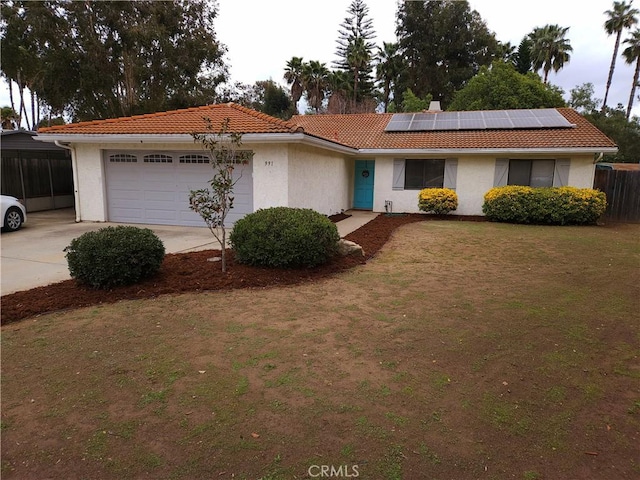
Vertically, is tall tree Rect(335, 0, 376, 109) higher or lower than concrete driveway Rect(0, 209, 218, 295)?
higher

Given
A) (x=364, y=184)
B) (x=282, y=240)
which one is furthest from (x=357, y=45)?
(x=282, y=240)

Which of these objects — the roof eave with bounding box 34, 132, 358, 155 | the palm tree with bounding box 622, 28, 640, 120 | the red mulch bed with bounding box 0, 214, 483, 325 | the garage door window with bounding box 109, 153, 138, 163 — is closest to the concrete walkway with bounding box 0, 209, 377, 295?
the red mulch bed with bounding box 0, 214, 483, 325

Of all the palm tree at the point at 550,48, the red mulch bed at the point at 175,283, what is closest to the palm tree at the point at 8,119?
the red mulch bed at the point at 175,283

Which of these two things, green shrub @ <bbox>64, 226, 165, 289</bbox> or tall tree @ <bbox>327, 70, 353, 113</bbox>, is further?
tall tree @ <bbox>327, 70, 353, 113</bbox>

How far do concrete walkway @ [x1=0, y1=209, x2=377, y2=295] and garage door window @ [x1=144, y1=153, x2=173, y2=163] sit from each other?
1920mm

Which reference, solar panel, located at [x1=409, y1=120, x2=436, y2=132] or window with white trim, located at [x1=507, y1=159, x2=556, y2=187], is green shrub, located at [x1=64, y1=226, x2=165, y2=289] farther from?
solar panel, located at [x1=409, y1=120, x2=436, y2=132]

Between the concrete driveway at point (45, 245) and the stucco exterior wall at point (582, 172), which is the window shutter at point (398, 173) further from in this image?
the concrete driveway at point (45, 245)

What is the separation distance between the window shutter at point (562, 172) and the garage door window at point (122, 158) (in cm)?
1397

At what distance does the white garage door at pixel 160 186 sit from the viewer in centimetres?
1212

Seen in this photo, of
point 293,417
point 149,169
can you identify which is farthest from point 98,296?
point 149,169

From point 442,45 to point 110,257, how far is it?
37711 mm

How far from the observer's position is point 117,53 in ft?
70.3

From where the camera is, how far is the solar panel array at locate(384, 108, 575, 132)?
16.6m

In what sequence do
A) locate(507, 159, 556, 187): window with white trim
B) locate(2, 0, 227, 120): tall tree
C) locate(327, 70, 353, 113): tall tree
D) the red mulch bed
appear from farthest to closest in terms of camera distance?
locate(327, 70, 353, 113): tall tree, locate(2, 0, 227, 120): tall tree, locate(507, 159, 556, 187): window with white trim, the red mulch bed
